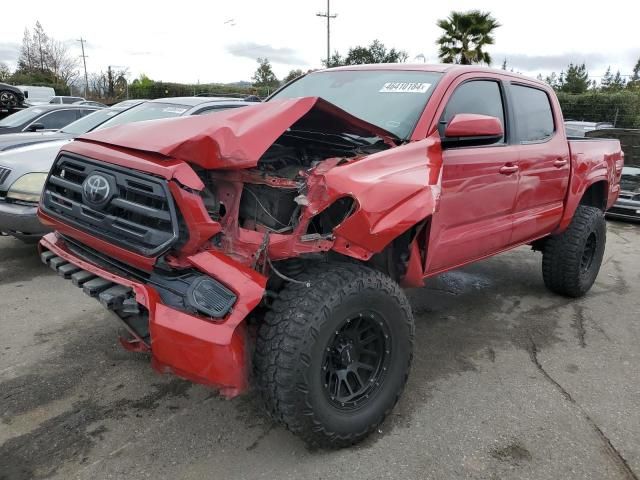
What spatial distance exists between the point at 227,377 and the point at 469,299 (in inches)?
129

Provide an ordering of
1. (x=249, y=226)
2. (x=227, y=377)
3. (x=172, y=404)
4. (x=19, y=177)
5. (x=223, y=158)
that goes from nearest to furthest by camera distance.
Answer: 1. (x=227, y=377)
2. (x=223, y=158)
3. (x=249, y=226)
4. (x=172, y=404)
5. (x=19, y=177)

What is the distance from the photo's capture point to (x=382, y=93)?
3.52 meters

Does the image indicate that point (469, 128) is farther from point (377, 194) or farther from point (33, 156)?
point (33, 156)

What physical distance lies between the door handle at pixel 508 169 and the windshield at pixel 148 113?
12.3 ft

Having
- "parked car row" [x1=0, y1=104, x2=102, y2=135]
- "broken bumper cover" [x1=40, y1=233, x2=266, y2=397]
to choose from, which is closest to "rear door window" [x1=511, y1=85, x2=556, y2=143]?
"broken bumper cover" [x1=40, y1=233, x2=266, y2=397]

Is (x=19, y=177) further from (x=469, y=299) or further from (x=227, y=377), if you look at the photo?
(x=469, y=299)

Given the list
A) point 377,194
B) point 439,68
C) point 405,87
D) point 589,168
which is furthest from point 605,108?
point 377,194

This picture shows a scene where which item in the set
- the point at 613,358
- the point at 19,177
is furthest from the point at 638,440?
the point at 19,177

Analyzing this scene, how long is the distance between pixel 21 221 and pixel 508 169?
4100mm

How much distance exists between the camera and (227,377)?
7.36 feet

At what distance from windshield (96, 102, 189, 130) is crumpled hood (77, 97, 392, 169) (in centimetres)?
332

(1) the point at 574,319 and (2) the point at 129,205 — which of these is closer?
(2) the point at 129,205

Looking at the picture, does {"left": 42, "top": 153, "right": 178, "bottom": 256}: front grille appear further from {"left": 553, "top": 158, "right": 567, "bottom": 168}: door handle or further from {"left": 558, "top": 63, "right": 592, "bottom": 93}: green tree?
{"left": 558, "top": 63, "right": 592, "bottom": 93}: green tree

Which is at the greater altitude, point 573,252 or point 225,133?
point 225,133
